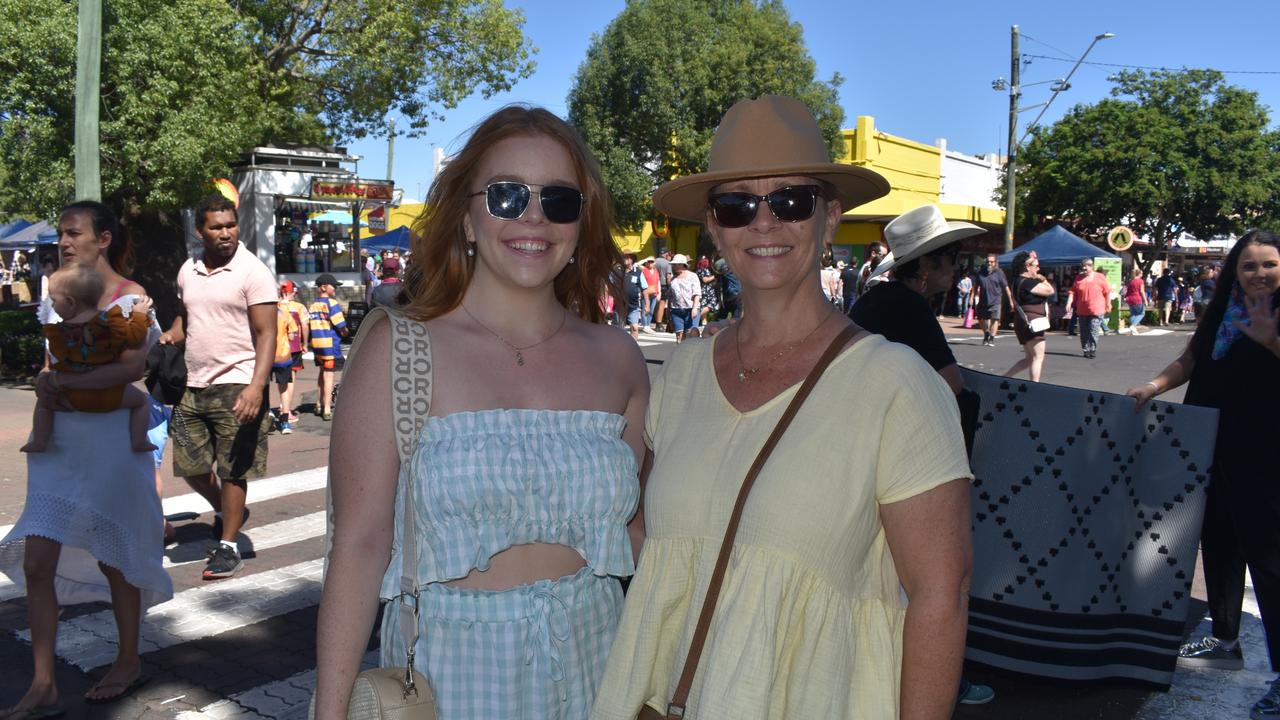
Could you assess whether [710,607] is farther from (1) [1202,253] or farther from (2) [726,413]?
(1) [1202,253]

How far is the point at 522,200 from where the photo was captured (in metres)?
2.26

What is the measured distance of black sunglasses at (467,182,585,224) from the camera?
2242 millimetres

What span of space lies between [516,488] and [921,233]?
3.06m

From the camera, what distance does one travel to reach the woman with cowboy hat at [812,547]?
1740 mm

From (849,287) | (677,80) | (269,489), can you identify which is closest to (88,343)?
(269,489)

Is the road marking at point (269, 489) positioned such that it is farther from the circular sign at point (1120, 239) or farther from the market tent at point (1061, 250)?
the circular sign at point (1120, 239)

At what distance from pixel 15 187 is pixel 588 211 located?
Result: 15.9 meters

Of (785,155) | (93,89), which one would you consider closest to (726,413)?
(785,155)

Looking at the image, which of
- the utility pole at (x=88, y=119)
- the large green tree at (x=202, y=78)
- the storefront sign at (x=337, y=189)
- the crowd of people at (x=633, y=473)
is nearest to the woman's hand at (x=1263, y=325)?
the crowd of people at (x=633, y=473)

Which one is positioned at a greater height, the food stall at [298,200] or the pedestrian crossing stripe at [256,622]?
the food stall at [298,200]

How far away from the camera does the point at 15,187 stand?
1531 centimetres

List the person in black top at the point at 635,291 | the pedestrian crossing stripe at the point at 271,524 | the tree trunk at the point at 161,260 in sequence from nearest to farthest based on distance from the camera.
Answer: the pedestrian crossing stripe at the point at 271,524, the tree trunk at the point at 161,260, the person in black top at the point at 635,291

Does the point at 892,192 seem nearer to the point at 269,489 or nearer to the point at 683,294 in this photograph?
the point at 683,294

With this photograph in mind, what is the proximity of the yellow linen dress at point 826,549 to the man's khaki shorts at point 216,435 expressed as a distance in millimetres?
4447
